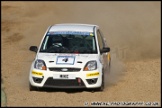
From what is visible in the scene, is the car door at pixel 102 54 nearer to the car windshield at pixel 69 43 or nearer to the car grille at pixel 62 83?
the car windshield at pixel 69 43

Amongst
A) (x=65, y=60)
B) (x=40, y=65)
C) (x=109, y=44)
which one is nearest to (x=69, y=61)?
(x=65, y=60)

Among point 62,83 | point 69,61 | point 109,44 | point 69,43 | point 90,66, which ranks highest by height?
point 69,43

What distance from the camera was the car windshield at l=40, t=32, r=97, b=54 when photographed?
43.3 feet

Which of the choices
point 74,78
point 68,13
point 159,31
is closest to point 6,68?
point 74,78

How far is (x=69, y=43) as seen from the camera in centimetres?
1345

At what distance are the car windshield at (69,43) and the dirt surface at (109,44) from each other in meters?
1.07

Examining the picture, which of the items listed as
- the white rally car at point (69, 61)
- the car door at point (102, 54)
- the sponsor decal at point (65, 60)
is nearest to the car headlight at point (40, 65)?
the white rally car at point (69, 61)

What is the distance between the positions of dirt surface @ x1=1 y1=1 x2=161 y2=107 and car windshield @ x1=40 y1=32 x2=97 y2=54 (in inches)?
42.1

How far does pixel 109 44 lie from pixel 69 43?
8701 millimetres

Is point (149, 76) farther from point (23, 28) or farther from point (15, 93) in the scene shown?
point (23, 28)

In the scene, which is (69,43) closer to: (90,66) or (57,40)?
(57,40)

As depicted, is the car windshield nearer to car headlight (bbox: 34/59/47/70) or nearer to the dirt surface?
car headlight (bbox: 34/59/47/70)

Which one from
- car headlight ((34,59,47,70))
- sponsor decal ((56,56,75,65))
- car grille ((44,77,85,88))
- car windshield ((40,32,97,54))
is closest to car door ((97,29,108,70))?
car windshield ((40,32,97,54))

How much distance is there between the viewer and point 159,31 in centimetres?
2277
